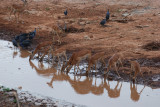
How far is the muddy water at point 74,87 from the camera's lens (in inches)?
302

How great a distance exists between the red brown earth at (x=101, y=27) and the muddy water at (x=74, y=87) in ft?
2.05

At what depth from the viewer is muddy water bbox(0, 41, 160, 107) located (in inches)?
302

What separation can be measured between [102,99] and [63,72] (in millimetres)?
2242

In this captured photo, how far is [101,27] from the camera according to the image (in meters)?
14.3

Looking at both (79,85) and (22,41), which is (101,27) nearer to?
(22,41)

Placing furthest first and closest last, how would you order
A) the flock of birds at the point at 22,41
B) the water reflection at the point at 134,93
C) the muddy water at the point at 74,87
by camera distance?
the flock of birds at the point at 22,41 → the water reflection at the point at 134,93 → the muddy water at the point at 74,87

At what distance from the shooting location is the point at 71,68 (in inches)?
395

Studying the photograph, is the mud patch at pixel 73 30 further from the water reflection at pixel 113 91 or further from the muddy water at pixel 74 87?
the water reflection at pixel 113 91

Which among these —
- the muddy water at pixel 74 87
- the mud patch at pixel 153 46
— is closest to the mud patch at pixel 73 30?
the mud patch at pixel 153 46

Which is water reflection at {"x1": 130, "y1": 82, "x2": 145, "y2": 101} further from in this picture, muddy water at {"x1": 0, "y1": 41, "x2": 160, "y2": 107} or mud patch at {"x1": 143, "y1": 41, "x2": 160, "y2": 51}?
mud patch at {"x1": 143, "y1": 41, "x2": 160, "y2": 51}

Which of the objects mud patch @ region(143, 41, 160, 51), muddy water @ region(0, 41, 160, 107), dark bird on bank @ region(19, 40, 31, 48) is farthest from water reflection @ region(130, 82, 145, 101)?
dark bird on bank @ region(19, 40, 31, 48)

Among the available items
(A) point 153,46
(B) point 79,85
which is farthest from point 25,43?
(A) point 153,46

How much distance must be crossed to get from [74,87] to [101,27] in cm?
615

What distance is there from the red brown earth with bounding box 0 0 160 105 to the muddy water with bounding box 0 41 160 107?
0.62 m
